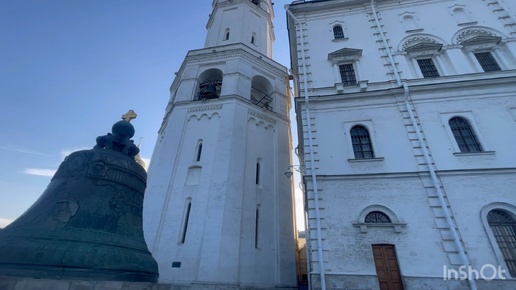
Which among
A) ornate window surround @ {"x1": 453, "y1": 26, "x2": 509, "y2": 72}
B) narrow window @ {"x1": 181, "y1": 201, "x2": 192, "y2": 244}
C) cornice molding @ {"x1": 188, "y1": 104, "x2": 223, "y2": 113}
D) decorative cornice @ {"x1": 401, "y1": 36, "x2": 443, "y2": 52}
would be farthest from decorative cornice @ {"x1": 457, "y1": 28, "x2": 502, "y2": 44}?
narrow window @ {"x1": 181, "y1": 201, "x2": 192, "y2": 244}

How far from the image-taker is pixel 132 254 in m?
4.73

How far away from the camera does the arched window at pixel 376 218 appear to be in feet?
30.1

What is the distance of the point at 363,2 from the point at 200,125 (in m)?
13.2

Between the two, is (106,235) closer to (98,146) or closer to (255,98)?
(98,146)

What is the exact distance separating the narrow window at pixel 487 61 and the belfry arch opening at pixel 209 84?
14561 millimetres

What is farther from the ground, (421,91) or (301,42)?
(301,42)

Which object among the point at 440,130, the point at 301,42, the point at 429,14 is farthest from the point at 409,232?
the point at 429,14

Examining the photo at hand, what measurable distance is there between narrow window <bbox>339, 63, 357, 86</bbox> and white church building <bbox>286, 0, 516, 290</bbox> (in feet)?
0.24

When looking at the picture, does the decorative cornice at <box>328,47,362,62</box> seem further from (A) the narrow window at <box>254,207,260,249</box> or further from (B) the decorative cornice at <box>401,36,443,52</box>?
(A) the narrow window at <box>254,207,260,249</box>

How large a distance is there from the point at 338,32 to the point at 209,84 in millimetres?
9065

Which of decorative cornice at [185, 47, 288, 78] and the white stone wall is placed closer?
the white stone wall

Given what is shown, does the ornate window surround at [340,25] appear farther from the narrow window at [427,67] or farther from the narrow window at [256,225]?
the narrow window at [256,225]

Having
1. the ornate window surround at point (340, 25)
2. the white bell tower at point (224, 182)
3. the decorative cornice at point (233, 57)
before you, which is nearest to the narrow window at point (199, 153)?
the white bell tower at point (224, 182)

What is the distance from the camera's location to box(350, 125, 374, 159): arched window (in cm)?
1076
